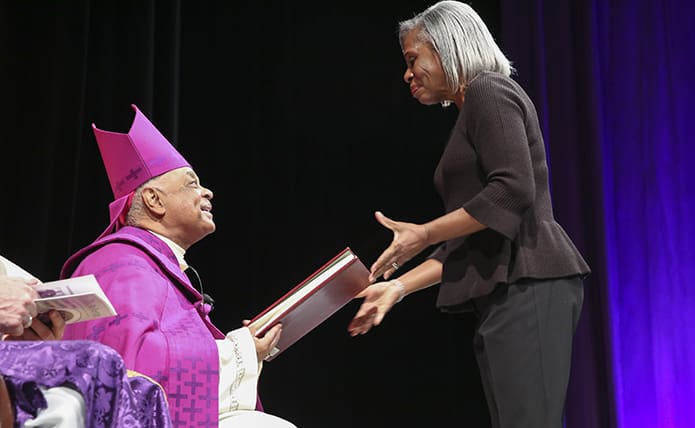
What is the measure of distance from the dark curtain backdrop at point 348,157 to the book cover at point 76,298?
1.72 m

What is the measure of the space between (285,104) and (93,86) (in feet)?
2.65

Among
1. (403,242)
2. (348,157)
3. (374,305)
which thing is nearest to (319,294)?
(374,305)

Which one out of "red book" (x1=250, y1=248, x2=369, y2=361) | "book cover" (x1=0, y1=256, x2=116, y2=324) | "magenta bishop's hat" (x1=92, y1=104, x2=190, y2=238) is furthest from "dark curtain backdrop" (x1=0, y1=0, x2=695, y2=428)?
"book cover" (x1=0, y1=256, x2=116, y2=324)

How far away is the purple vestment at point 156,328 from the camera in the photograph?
1846 mm

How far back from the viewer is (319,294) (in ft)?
6.83

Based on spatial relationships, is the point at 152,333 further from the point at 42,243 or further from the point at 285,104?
the point at 285,104

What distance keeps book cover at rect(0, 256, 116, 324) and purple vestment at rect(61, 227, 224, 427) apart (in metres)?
0.41

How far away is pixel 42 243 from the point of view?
9.97 ft

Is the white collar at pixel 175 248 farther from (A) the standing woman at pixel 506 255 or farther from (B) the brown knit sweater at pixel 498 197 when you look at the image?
(B) the brown knit sweater at pixel 498 197

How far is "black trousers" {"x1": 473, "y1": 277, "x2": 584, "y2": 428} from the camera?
1.78m

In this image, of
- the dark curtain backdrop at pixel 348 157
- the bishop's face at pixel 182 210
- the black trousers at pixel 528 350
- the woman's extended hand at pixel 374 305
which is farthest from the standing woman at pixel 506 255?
the dark curtain backdrop at pixel 348 157

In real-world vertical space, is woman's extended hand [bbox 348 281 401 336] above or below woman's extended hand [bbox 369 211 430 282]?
below

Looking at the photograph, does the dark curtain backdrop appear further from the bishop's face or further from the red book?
the red book

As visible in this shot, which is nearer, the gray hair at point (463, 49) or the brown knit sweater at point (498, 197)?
the brown knit sweater at point (498, 197)
